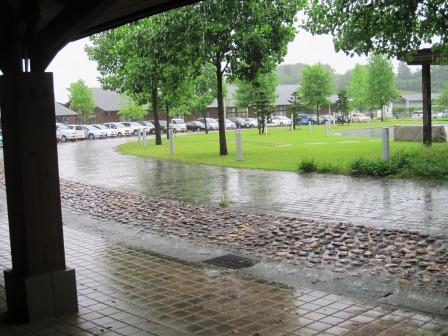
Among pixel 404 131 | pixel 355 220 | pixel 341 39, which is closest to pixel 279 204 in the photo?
pixel 355 220

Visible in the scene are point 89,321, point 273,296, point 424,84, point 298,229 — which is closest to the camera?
point 89,321

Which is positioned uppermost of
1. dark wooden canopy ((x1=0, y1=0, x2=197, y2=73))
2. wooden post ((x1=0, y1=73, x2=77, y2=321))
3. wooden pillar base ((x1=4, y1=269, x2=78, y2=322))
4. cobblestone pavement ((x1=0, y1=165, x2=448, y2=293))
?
dark wooden canopy ((x1=0, y1=0, x2=197, y2=73))

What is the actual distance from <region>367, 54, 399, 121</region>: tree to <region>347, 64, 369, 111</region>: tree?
149 centimetres

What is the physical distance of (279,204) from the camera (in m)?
10.9

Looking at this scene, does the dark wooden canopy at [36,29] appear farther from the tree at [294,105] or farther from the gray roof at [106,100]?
the gray roof at [106,100]

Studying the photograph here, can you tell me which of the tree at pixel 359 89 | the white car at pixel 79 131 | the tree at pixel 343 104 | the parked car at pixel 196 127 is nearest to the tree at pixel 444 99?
the tree at pixel 359 89

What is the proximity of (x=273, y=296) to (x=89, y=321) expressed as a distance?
6.04ft

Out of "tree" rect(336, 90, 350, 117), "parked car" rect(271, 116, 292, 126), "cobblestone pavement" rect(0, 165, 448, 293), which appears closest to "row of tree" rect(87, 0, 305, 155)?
"cobblestone pavement" rect(0, 165, 448, 293)

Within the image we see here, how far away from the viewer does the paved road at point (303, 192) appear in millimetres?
9297

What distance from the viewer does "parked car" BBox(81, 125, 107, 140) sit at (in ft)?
180

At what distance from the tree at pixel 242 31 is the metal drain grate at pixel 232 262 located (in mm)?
14524

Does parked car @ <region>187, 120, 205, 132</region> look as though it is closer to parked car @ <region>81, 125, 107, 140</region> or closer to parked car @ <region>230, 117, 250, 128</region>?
parked car @ <region>230, 117, 250, 128</region>

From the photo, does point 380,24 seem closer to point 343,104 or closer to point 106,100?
point 343,104

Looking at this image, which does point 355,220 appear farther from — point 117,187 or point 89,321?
point 117,187
